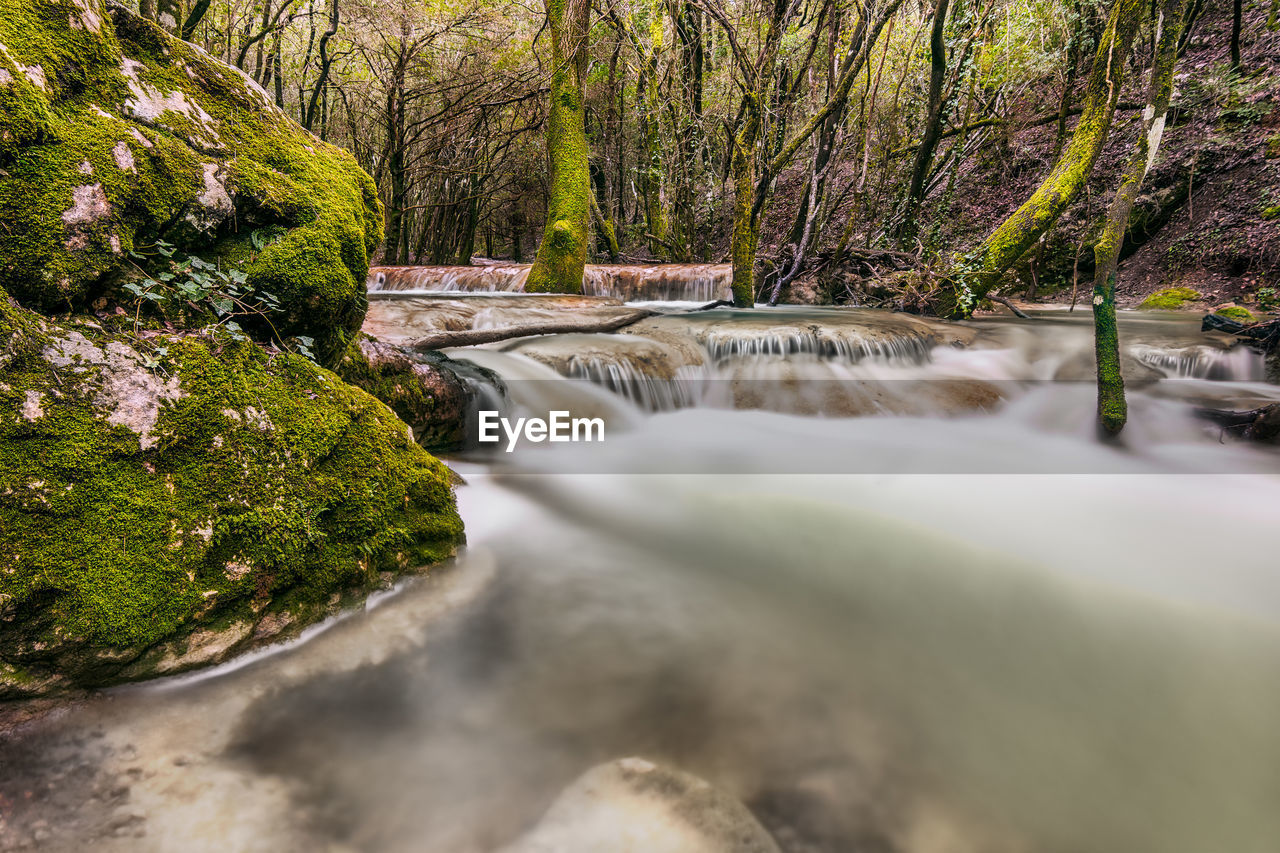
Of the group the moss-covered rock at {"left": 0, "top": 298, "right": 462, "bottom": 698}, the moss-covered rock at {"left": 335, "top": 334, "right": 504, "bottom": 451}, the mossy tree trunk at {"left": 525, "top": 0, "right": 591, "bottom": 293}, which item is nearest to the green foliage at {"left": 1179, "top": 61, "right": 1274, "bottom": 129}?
the mossy tree trunk at {"left": 525, "top": 0, "right": 591, "bottom": 293}

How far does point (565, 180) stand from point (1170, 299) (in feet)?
31.5

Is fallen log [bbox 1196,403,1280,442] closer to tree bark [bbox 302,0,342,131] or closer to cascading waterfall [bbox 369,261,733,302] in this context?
cascading waterfall [bbox 369,261,733,302]

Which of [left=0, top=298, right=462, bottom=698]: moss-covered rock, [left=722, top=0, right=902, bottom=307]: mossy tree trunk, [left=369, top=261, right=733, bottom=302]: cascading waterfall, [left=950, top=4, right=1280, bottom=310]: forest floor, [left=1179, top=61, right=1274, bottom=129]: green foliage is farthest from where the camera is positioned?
[left=369, top=261, right=733, bottom=302]: cascading waterfall

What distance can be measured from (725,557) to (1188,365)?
5812 mm

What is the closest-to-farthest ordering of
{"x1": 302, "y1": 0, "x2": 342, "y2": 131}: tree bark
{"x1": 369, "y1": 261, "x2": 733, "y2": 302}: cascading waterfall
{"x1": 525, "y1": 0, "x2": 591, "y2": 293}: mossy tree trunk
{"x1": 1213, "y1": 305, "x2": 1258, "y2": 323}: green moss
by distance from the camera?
{"x1": 1213, "y1": 305, "x2": 1258, "y2": 323}: green moss, {"x1": 525, "y1": 0, "x2": 591, "y2": 293}: mossy tree trunk, {"x1": 369, "y1": 261, "x2": 733, "y2": 302}: cascading waterfall, {"x1": 302, "y1": 0, "x2": 342, "y2": 131}: tree bark

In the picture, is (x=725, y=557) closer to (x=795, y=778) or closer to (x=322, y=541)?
(x=795, y=778)

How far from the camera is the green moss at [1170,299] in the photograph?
8.77 meters

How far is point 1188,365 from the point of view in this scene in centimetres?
562

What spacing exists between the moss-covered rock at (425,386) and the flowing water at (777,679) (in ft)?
0.79

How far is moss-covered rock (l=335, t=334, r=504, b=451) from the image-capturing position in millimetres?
3309

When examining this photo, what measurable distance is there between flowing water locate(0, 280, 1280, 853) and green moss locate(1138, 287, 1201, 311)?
595 centimetres

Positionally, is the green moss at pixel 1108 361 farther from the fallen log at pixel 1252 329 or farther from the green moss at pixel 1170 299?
the green moss at pixel 1170 299

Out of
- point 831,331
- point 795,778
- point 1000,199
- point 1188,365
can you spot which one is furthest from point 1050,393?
point 1000,199

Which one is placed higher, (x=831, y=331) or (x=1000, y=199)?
(x=1000, y=199)
